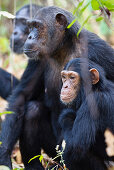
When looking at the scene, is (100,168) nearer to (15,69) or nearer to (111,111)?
(111,111)

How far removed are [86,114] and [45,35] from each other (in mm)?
1981

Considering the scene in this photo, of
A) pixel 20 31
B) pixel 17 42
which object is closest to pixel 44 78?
pixel 17 42

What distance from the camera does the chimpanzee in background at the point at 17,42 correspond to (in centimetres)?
939

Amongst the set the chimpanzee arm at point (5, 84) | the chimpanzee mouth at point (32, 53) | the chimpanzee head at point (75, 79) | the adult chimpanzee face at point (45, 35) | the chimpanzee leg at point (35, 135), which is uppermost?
the adult chimpanzee face at point (45, 35)

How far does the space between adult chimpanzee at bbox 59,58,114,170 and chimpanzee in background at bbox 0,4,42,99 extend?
3.64 metres

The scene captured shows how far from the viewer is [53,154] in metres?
7.20

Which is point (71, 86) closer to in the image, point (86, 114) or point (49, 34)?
point (86, 114)

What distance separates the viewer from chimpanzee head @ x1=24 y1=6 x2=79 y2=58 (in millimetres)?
6414

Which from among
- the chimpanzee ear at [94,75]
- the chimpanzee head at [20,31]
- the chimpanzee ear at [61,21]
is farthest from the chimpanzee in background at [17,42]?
the chimpanzee ear at [94,75]

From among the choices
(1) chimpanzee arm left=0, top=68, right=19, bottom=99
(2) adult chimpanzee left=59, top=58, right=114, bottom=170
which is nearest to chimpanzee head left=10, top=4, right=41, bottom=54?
(1) chimpanzee arm left=0, top=68, right=19, bottom=99

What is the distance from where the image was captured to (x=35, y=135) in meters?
6.83

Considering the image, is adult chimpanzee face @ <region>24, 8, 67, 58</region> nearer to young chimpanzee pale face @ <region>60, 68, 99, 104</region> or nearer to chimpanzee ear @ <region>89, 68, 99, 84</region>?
young chimpanzee pale face @ <region>60, 68, 99, 104</region>

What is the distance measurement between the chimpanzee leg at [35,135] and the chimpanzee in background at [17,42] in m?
2.15

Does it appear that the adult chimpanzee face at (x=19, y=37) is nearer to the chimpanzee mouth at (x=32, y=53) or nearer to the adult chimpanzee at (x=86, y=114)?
the chimpanzee mouth at (x=32, y=53)
